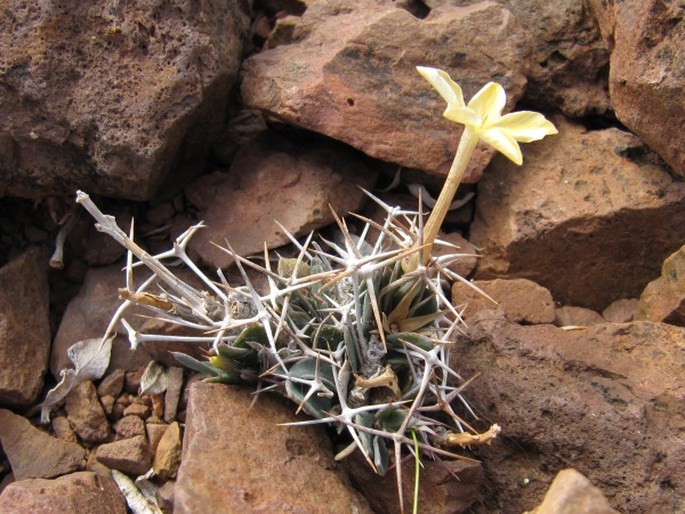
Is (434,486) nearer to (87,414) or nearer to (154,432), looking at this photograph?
(154,432)

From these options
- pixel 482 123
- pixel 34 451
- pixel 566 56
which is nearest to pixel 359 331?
pixel 482 123

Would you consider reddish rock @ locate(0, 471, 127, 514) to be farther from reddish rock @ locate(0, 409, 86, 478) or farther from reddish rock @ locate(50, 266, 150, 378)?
reddish rock @ locate(50, 266, 150, 378)

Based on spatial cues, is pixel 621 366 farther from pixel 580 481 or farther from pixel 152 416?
pixel 152 416

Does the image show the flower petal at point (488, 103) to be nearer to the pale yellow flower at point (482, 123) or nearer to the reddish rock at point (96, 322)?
the pale yellow flower at point (482, 123)

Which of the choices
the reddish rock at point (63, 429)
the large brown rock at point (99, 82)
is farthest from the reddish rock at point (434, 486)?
the large brown rock at point (99, 82)

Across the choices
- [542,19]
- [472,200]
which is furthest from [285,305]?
[542,19]
